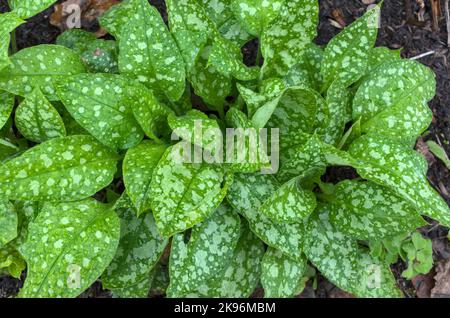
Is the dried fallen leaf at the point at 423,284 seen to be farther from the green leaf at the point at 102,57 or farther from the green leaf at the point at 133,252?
the green leaf at the point at 102,57

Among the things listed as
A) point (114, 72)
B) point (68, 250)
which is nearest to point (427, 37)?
point (114, 72)

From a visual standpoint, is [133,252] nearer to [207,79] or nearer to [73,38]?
[207,79]

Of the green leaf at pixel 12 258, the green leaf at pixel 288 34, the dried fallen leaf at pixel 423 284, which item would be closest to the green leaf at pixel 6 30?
the green leaf at pixel 12 258

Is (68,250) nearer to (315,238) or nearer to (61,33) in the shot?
(315,238)

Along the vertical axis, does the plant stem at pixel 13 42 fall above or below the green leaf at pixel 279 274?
above

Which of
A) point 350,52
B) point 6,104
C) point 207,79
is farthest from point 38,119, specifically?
point 350,52

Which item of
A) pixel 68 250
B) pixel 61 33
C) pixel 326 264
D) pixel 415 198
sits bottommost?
pixel 326 264
